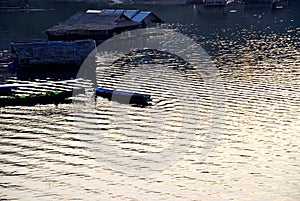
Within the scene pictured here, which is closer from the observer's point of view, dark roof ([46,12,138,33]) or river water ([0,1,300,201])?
river water ([0,1,300,201])

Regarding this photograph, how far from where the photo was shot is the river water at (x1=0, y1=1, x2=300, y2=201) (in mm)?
42969

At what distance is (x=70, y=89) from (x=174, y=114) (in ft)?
60.9

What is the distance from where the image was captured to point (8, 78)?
3270 inches

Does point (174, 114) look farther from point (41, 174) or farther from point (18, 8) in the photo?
point (18, 8)

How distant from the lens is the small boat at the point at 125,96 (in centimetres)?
6606

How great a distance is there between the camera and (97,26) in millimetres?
114500

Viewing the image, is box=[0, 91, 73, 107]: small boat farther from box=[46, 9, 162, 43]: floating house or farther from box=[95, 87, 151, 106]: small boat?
box=[46, 9, 162, 43]: floating house

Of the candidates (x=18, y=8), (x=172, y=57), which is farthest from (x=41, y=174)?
(x=18, y=8)

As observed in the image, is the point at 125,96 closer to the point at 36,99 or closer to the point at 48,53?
the point at 36,99

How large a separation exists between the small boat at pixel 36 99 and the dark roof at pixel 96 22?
47299 millimetres

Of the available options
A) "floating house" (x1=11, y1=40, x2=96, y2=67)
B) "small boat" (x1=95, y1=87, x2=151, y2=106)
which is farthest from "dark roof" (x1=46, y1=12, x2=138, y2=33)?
"small boat" (x1=95, y1=87, x2=151, y2=106)

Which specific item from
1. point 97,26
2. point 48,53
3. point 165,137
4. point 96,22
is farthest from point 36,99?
point 96,22

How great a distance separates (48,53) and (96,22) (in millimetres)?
28976

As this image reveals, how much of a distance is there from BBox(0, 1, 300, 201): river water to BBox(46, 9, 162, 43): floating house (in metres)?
20.3
